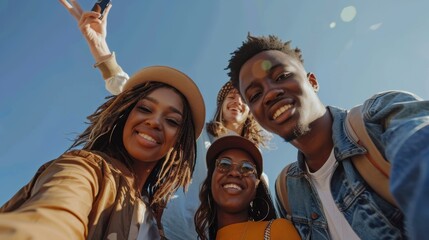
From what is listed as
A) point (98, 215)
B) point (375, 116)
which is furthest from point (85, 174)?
point (375, 116)

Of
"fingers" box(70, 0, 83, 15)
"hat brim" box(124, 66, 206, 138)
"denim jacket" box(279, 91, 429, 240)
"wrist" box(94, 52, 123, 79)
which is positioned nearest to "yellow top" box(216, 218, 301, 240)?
"denim jacket" box(279, 91, 429, 240)

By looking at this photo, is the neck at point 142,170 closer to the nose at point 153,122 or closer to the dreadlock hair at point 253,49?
the nose at point 153,122

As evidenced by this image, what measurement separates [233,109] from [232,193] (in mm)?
2317

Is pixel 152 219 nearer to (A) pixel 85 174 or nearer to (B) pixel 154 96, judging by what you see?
(A) pixel 85 174

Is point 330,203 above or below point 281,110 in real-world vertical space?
below

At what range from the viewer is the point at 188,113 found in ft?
9.78

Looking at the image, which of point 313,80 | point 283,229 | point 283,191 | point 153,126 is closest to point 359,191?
point 283,229

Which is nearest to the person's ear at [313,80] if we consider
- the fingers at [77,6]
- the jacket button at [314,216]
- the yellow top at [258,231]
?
the jacket button at [314,216]

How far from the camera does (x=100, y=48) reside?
4840mm

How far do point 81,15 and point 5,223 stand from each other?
493 centimetres

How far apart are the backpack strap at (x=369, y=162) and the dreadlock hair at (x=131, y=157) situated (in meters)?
1.56

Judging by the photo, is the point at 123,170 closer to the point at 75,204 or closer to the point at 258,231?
the point at 75,204

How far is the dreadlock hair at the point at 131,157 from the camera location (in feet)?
8.34

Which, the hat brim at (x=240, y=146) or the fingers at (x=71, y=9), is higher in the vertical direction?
the fingers at (x=71, y=9)
